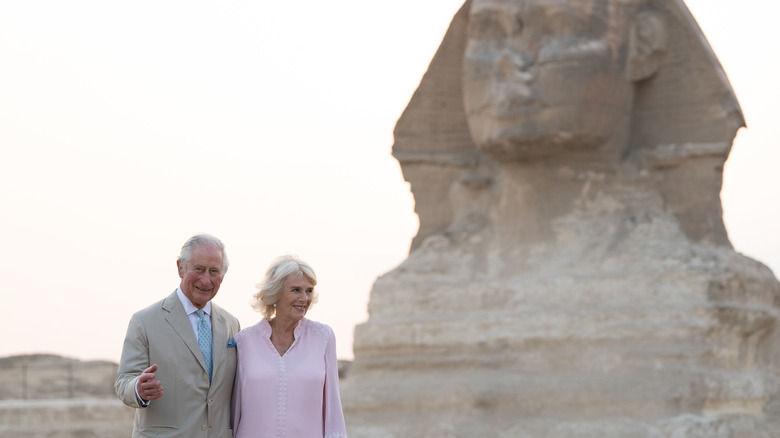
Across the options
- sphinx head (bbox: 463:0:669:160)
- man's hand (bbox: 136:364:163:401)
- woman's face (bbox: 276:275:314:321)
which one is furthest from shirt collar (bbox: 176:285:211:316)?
sphinx head (bbox: 463:0:669:160)

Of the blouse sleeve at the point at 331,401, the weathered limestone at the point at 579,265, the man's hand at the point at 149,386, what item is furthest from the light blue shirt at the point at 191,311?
the weathered limestone at the point at 579,265

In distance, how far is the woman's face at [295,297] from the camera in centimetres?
616

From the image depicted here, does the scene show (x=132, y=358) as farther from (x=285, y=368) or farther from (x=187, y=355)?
(x=285, y=368)

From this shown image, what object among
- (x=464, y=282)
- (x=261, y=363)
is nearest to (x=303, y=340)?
(x=261, y=363)

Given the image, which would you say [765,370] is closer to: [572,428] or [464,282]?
[572,428]

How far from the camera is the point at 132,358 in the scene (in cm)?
601

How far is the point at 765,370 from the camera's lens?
493 inches

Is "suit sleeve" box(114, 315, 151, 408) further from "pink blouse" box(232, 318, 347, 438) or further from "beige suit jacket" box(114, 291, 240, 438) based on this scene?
"pink blouse" box(232, 318, 347, 438)

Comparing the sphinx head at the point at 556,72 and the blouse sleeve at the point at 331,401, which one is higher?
the sphinx head at the point at 556,72

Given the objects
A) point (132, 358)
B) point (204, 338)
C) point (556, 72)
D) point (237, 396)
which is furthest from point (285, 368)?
point (556, 72)

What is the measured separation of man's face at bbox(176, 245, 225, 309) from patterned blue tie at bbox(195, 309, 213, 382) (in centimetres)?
8

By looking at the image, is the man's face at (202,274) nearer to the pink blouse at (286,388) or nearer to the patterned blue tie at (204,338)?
the patterned blue tie at (204,338)

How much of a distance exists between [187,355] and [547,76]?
7167 millimetres

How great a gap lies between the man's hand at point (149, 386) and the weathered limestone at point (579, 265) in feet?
21.5
